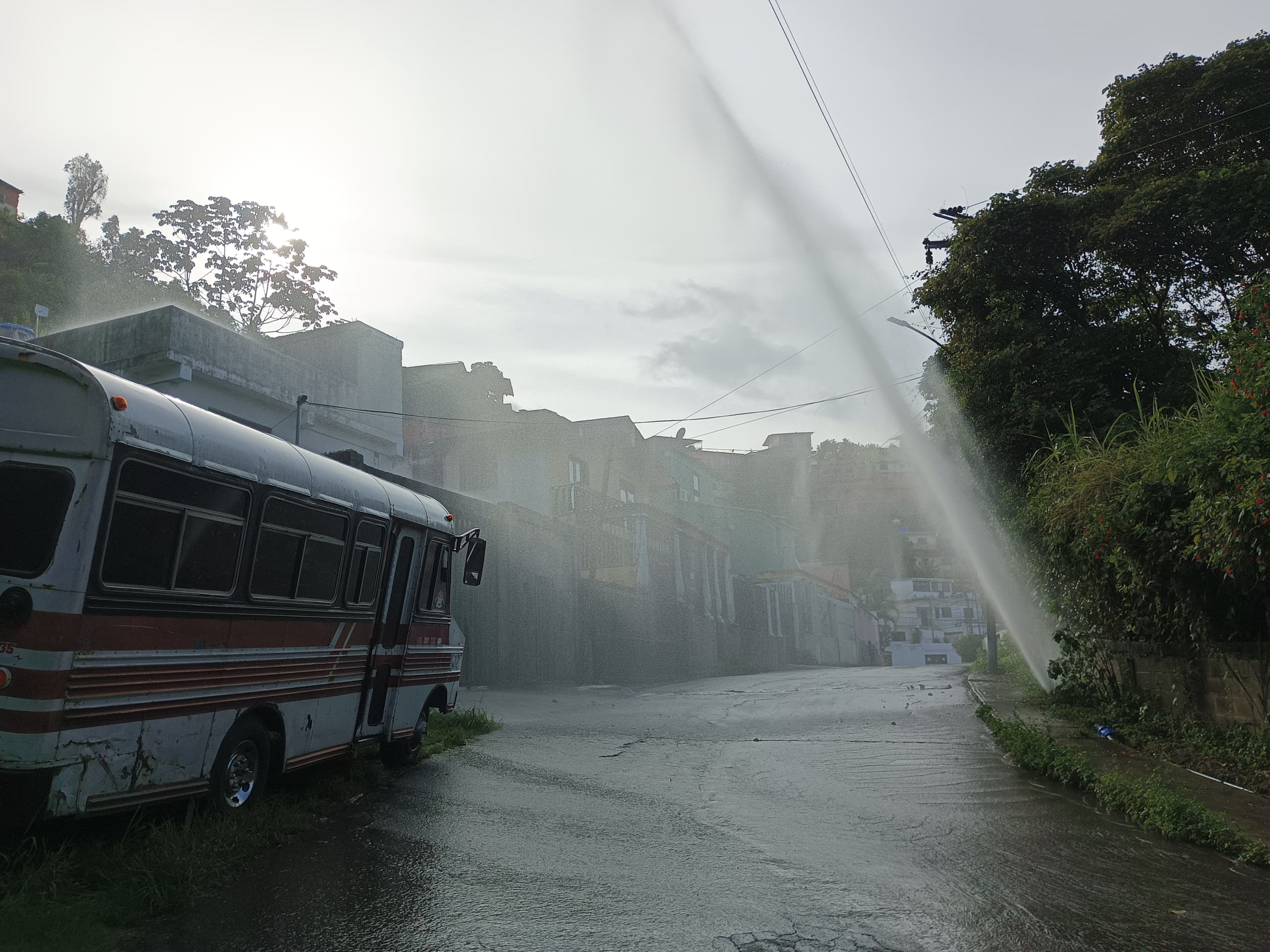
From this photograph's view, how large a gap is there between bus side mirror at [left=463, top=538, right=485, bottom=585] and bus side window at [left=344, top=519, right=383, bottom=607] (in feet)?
7.28

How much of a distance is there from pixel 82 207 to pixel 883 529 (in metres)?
66.7

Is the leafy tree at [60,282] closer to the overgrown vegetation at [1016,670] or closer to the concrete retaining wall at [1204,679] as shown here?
the overgrown vegetation at [1016,670]

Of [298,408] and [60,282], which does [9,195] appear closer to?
[60,282]

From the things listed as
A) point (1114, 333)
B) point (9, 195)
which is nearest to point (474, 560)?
point (1114, 333)

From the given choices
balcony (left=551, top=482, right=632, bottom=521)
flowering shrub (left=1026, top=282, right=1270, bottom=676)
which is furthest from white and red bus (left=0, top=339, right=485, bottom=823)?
balcony (left=551, top=482, right=632, bottom=521)

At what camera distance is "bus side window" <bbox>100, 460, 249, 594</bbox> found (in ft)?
19.3

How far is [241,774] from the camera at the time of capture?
726 cm

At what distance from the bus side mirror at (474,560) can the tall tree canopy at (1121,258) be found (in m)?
9.15

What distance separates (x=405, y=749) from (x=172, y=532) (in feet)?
16.0

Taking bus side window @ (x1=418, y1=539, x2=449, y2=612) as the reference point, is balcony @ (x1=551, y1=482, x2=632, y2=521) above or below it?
above

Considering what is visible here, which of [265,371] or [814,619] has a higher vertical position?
[265,371]

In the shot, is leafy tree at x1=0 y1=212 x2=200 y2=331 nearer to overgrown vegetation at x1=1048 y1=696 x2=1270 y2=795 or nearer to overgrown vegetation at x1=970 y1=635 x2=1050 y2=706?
overgrown vegetation at x1=970 y1=635 x2=1050 y2=706

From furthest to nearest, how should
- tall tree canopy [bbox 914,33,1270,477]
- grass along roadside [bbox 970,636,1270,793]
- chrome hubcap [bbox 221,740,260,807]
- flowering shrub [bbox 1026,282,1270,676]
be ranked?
tall tree canopy [bbox 914,33,1270,477]
grass along roadside [bbox 970,636,1270,793]
flowering shrub [bbox 1026,282,1270,676]
chrome hubcap [bbox 221,740,260,807]

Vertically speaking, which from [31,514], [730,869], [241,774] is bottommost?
[730,869]
